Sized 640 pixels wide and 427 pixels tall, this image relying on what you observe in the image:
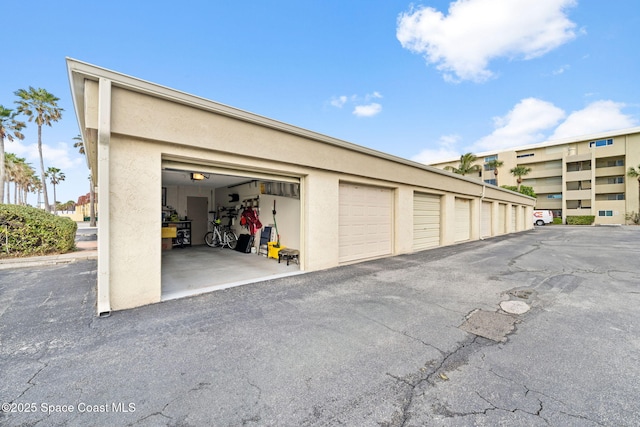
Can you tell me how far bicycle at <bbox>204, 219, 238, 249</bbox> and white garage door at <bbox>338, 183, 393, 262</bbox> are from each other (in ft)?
17.0

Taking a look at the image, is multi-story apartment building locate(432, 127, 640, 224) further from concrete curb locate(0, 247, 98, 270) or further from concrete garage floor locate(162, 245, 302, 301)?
concrete curb locate(0, 247, 98, 270)

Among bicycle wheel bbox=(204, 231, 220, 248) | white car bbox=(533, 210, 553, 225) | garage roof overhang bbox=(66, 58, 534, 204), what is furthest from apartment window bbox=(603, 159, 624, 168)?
bicycle wheel bbox=(204, 231, 220, 248)

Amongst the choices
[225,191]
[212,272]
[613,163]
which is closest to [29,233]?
[225,191]

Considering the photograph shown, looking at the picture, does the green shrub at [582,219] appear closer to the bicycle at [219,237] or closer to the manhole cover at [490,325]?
the manhole cover at [490,325]

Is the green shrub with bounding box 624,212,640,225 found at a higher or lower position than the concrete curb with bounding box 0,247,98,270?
higher

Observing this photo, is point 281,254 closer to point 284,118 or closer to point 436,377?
point 284,118

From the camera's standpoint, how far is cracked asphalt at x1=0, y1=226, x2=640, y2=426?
1.79 m

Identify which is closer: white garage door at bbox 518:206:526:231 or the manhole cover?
the manhole cover

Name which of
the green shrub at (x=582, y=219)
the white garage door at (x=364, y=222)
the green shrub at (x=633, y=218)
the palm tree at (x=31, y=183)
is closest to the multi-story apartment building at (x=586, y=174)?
the green shrub at (x=633, y=218)

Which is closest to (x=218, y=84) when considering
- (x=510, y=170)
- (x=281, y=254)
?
(x=281, y=254)

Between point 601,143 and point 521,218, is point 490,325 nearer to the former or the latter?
point 521,218

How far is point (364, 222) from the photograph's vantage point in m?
7.59

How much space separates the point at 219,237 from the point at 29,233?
562cm

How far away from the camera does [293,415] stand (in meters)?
1.77
